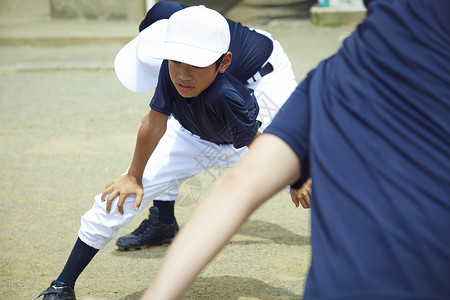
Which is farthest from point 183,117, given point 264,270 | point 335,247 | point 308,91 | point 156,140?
point 335,247

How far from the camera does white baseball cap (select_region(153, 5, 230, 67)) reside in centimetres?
208

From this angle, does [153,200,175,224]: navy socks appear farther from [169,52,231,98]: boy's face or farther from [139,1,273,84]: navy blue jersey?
[169,52,231,98]: boy's face

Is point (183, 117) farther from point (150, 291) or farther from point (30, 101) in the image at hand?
Result: point (30, 101)

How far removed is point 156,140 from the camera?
2.33 meters

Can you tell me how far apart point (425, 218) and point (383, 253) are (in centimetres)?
8

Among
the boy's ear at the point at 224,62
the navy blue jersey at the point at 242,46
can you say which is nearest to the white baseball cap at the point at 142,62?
the navy blue jersey at the point at 242,46

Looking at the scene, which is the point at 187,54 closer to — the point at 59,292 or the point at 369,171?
the point at 59,292

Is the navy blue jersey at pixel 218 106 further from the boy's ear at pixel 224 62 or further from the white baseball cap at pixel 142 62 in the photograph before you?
the white baseball cap at pixel 142 62

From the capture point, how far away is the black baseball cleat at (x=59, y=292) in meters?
2.27

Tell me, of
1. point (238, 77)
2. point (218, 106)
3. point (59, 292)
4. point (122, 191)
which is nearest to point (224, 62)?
point (218, 106)

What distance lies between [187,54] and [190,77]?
0.12m

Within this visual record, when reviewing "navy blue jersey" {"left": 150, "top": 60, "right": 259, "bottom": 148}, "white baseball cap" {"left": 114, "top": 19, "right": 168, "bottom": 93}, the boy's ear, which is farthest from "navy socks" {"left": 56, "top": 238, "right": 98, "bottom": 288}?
the boy's ear

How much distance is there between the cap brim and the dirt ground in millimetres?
933

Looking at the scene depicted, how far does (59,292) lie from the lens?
2.27 metres
